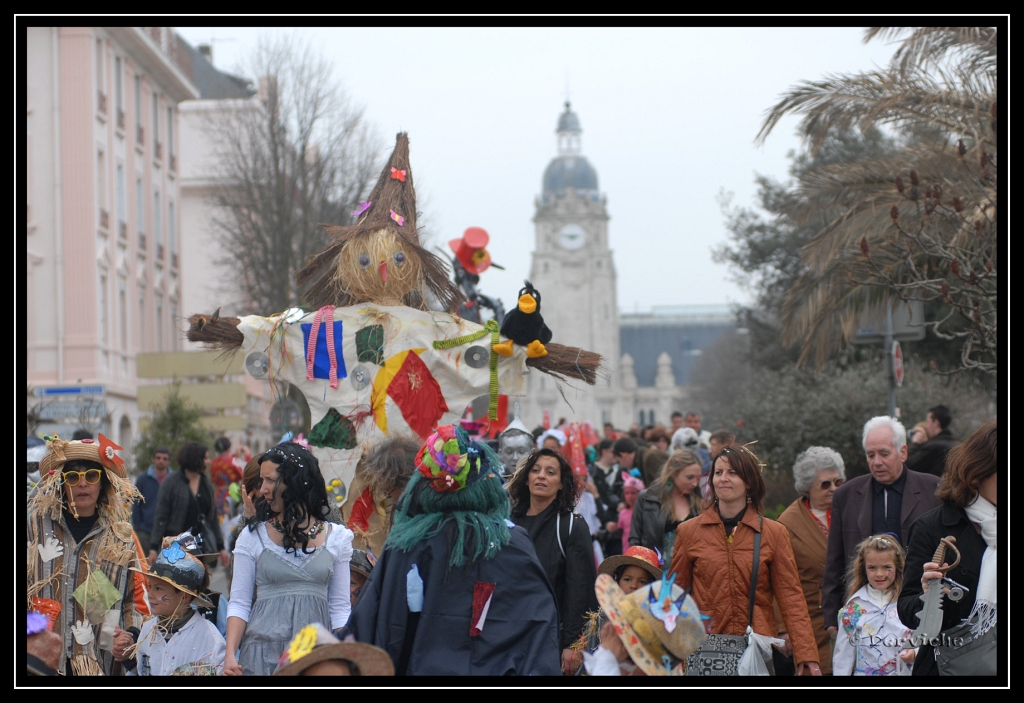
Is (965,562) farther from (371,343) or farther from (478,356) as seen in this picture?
(371,343)

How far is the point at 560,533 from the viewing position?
19.9ft

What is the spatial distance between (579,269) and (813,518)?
130533 mm

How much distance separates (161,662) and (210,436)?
1674 centimetres

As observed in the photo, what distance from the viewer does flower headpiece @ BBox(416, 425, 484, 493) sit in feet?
15.3

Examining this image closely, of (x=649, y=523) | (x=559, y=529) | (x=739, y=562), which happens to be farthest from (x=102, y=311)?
(x=739, y=562)

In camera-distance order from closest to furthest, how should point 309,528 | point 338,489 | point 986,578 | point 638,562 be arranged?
point 986,578 < point 309,528 < point 638,562 < point 338,489

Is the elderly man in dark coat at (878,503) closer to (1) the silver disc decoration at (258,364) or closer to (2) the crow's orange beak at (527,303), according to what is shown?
(2) the crow's orange beak at (527,303)

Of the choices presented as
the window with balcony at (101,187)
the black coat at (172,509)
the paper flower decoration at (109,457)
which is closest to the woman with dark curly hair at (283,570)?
the paper flower decoration at (109,457)

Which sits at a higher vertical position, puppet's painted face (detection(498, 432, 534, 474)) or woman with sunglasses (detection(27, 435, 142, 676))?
puppet's painted face (detection(498, 432, 534, 474))

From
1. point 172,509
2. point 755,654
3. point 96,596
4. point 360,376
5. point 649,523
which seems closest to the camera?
point 755,654

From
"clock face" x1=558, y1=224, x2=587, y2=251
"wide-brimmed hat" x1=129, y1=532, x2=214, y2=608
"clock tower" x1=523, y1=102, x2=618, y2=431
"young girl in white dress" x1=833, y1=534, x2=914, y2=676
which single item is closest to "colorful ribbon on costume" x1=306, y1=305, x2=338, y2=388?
"wide-brimmed hat" x1=129, y1=532, x2=214, y2=608

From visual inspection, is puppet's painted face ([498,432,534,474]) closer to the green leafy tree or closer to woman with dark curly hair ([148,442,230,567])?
woman with dark curly hair ([148,442,230,567])

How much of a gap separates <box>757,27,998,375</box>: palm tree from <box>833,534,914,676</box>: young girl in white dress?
4728 mm
